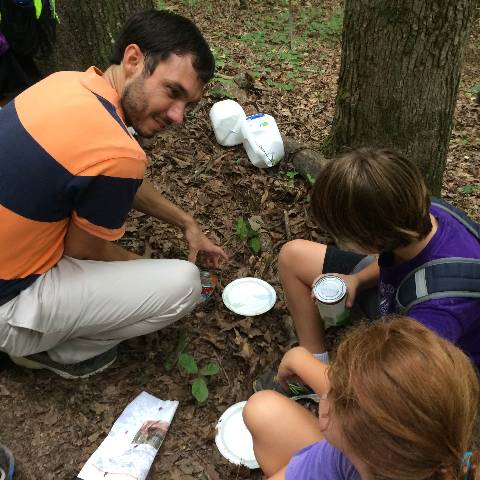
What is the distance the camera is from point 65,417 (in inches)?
102

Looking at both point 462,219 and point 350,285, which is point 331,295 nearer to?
point 350,285

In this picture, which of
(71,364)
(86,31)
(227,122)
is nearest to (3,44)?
(86,31)

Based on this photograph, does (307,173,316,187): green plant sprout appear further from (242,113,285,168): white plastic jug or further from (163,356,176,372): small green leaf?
(163,356,176,372): small green leaf

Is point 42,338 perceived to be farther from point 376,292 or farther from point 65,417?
point 376,292

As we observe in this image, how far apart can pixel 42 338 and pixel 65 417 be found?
1.49 ft

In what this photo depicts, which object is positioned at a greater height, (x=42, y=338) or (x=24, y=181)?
(x=24, y=181)

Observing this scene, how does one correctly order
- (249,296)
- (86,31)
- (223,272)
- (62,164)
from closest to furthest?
(62,164) → (249,296) → (223,272) → (86,31)

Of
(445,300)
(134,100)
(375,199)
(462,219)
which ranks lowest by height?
(445,300)

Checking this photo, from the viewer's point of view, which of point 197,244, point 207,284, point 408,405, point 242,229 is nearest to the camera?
point 408,405

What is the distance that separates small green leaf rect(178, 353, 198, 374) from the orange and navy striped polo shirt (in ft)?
3.10

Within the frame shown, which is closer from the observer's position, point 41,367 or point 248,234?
point 41,367

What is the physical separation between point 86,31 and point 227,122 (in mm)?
1331

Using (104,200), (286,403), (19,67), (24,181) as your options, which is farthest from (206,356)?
(19,67)

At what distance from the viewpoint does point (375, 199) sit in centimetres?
193
